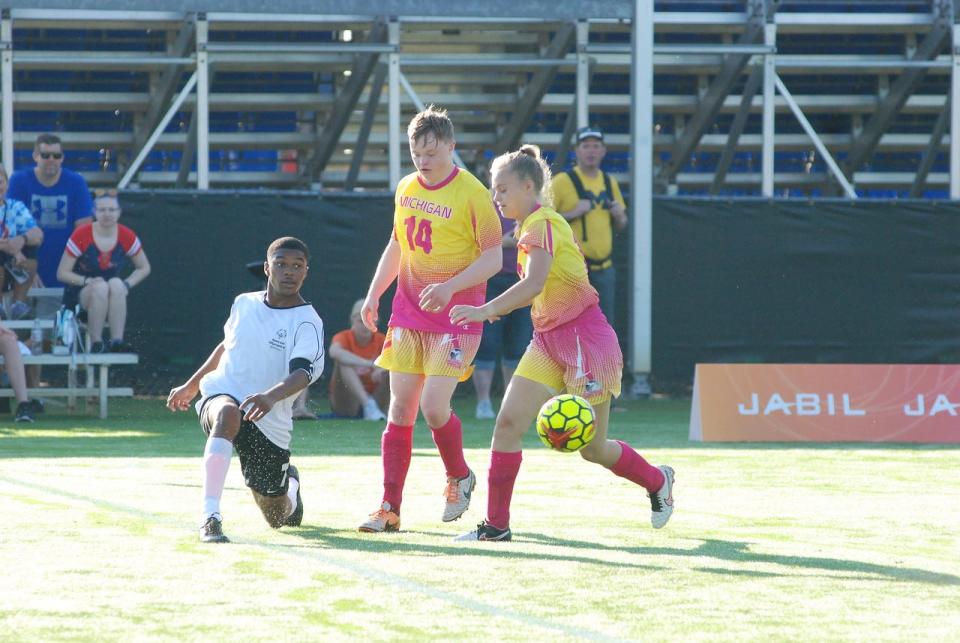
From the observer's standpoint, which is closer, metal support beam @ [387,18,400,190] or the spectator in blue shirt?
the spectator in blue shirt

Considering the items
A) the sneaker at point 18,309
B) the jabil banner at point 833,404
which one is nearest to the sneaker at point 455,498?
the jabil banner at point 833,404

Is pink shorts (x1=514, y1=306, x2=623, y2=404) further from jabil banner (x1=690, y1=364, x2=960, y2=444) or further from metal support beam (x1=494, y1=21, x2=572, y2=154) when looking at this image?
metal support beam (x1=494, y1=21, x2=572, y2=154)

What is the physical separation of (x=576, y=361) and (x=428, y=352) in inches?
28.5

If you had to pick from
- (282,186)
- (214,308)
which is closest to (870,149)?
(282,186)

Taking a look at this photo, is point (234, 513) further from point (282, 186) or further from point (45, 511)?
point (282, 186)

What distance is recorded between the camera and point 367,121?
16.5 m

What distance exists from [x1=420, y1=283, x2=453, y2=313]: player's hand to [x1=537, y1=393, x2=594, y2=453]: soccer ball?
61 centimetres

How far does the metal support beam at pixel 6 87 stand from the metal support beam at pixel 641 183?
19.3ft

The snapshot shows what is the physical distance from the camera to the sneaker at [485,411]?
13086 millimetres

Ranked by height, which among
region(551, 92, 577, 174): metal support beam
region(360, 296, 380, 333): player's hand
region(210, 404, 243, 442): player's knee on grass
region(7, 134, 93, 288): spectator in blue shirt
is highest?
region(551, 92, 577, 174): metal support beam

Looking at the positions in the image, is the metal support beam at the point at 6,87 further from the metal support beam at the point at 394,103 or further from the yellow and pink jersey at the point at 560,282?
the yellow and pink jersey at the point at 560,282

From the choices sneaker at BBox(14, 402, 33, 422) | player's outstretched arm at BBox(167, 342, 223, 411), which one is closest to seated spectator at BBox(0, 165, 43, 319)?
sneaker at BBox(14, 402, 33, 422)

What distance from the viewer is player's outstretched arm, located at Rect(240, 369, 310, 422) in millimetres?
6141

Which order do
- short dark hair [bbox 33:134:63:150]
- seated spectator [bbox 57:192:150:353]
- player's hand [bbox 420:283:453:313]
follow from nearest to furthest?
player's hand [bbox 420:283:453:313] < seated spectator [bbox 57:192:150:353] < short dark hair [bbox 33:134:63:150]
